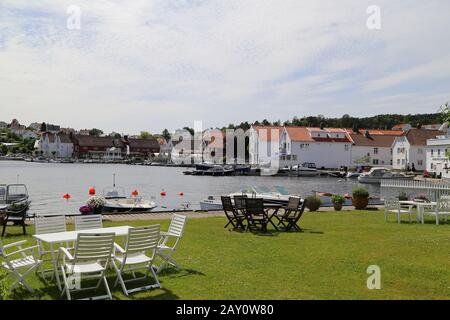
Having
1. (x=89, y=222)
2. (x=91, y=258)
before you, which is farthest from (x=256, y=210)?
(x=91, y=258)

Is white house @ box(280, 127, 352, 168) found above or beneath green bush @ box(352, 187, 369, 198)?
above

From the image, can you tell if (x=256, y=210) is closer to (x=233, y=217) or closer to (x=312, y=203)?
(x=233, y=217)

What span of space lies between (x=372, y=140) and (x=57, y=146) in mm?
127950

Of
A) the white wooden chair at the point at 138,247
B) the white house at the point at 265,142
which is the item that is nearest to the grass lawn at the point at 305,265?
the white wooden chair at the point at 138,247

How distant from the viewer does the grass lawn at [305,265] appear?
7969 millimetres

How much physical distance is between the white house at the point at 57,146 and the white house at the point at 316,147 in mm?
110861

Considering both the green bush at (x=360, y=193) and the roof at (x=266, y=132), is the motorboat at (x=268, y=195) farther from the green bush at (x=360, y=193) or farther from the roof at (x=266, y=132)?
the roof at (x=266, y=132)

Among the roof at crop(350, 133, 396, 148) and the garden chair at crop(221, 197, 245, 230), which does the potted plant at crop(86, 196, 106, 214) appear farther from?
the roof at crop(350, 133, 396, 148)

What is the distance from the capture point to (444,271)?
961cm

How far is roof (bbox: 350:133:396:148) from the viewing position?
3942 inches

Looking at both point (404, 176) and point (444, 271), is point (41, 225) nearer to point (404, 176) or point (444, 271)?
point (444, 271)

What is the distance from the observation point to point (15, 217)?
635 inches

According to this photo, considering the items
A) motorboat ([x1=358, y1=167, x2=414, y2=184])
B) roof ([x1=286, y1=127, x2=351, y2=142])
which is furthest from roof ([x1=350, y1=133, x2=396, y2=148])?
motorboat ([x1=358, y1=167, x2=414, y2=184])
